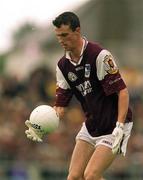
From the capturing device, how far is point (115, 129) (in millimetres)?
12398

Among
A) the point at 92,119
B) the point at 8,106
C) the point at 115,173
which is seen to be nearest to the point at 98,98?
the point at 92,119

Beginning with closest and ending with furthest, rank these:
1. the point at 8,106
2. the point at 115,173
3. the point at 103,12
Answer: the point at 115,173 → the point at 8,106 → the point at 103,12

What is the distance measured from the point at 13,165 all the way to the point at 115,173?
202cm

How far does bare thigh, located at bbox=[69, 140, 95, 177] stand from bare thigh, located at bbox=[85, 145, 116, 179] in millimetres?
267

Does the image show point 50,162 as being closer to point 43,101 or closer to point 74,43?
point 43,101

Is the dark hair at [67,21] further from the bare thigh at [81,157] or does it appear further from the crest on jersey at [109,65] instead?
the bare thigh at [81,157]

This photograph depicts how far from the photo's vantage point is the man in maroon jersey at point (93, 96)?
1258cm

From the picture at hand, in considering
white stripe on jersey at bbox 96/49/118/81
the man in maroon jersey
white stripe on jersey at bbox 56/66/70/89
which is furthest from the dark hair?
white stripe on jersey at bbox 56/66/70/89

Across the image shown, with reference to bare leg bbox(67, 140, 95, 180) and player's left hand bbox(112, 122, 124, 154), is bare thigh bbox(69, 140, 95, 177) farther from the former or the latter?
player's left hand bbox(112, 122, 124, 154)

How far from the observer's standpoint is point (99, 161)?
41.3 ft

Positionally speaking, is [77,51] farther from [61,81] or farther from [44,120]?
[44,120]

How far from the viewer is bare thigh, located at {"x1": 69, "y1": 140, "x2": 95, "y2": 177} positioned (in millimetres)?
12914

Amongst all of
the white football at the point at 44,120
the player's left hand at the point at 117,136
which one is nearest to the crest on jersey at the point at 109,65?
the player's left hand at the point at 117,136

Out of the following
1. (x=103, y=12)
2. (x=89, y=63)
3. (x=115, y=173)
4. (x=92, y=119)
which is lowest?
(x=103, y=12)
